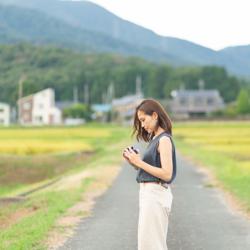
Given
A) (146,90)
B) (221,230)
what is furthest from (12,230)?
(146,90)

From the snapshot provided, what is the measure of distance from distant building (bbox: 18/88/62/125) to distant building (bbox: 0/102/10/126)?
1578mm

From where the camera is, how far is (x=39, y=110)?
3583 inches

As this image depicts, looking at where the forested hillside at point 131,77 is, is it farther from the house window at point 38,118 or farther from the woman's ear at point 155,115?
the woman's ear at point 155,115

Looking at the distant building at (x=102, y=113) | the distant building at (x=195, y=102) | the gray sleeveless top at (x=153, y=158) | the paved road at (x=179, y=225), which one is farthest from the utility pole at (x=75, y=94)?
the gray sleeveless top at (x=153, y=158)

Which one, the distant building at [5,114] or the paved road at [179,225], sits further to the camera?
the distant building at [5,114]

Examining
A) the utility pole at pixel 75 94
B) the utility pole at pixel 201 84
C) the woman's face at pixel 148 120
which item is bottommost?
the woman's face at pixel 148 120

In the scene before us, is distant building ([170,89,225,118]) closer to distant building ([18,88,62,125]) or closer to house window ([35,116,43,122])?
distant building ([18,88,62,125])

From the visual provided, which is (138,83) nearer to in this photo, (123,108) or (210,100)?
(123,108)

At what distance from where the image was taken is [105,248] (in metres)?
9.45

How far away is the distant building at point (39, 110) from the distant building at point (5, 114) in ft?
5.18

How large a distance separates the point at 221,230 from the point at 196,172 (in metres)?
14.8

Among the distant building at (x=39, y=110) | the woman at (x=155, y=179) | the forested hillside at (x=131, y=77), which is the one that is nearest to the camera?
the woman at (x=155, y=179)

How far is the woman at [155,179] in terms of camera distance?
652cm

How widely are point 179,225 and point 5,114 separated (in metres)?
81.2
